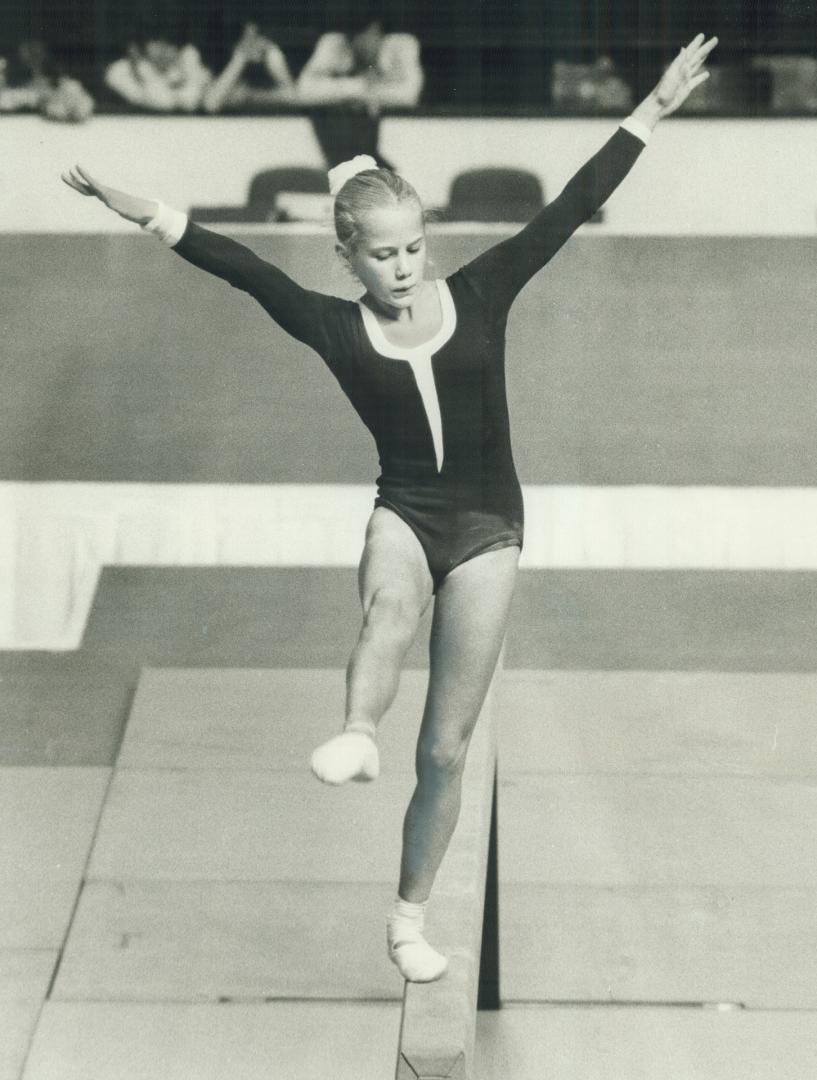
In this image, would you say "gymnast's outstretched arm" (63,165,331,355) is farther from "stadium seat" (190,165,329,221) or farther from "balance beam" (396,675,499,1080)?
"stadium seat" (190,165,329,221)

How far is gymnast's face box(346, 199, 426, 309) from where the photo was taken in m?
3.59

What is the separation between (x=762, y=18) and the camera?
15375 mm

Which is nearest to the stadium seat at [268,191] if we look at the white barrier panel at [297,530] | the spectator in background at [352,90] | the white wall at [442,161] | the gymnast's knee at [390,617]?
the white wall at [442,161]

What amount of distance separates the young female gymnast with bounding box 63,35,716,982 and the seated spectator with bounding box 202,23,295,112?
39.0 feet

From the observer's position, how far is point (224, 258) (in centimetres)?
371

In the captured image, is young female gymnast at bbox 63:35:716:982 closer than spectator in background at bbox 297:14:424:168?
Yes

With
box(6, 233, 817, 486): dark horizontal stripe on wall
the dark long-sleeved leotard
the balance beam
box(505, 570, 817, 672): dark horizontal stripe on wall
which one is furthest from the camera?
box(6, 233, 817, 486): dark horizontal stripe on wall

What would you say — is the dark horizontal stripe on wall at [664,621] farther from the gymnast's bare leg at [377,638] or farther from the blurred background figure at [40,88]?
the blurred background figure at [40,88]

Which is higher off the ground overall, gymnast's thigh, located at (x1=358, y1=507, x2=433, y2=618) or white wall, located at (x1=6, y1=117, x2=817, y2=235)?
gymnast's thigh, located at (x1=358, y1=507, x2=433, y2=618)

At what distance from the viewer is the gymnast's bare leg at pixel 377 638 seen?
3.21 m

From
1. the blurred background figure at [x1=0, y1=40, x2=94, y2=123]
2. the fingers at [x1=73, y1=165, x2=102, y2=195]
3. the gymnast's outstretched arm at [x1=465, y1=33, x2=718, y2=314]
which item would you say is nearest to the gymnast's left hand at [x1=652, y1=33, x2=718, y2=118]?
the gymnast's outstretched arm at [x1=465, y1=33, x2=718, y2=314]

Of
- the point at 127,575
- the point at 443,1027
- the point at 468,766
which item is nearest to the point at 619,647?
the point at 127,575

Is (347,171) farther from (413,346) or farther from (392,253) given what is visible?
(413,346)

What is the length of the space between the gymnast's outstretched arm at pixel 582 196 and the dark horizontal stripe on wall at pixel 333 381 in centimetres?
628
